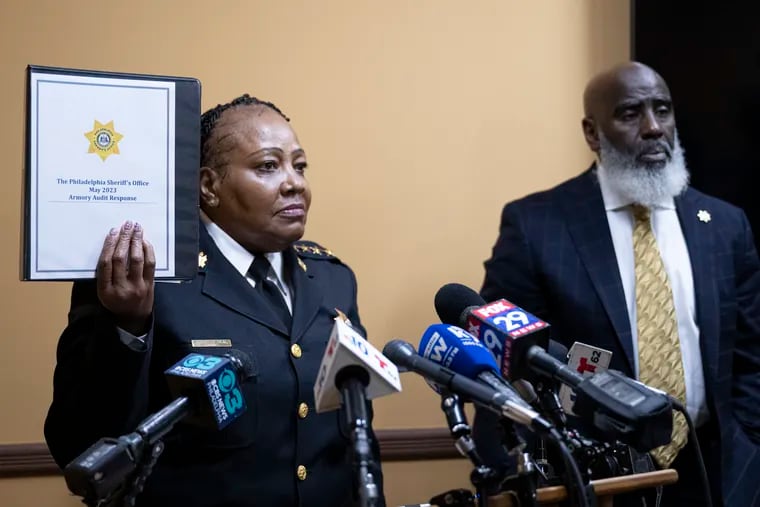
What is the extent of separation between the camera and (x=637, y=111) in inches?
125

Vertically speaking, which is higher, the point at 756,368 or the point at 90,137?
the point at 90,137

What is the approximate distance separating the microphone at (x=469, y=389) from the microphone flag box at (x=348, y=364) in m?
0.04

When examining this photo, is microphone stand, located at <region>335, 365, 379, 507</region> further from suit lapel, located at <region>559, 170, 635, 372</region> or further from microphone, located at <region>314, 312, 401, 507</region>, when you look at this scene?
suit lapel, located at <region>559, 170, 635, 372</region>

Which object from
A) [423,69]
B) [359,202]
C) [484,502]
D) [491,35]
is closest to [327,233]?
[359,202]

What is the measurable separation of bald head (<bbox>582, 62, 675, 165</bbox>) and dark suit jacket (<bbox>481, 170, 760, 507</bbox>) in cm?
17

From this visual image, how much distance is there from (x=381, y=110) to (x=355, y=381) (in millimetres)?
2044

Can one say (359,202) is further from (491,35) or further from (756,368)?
(756,368)

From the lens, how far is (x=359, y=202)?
331cm

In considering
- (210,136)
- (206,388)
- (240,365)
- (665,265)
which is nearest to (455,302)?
(240,365)

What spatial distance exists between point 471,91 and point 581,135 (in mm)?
449

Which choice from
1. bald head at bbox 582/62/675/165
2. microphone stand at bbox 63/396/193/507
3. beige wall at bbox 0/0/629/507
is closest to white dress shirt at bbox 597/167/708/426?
bald head at bbox 582/62/675/165

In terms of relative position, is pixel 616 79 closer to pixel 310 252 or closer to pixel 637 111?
pixel 637 111

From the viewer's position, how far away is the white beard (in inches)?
120

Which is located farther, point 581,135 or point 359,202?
point 581,135
